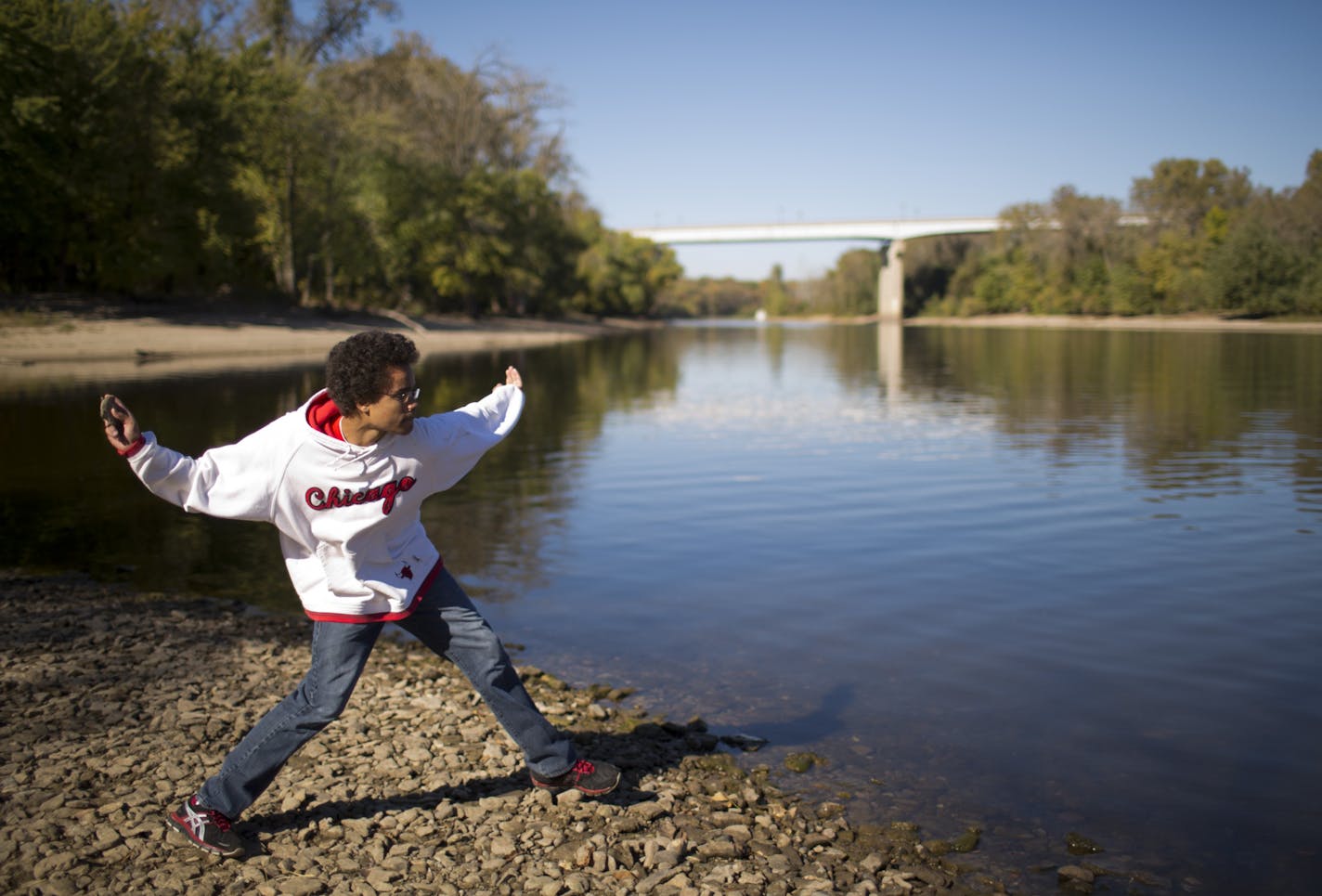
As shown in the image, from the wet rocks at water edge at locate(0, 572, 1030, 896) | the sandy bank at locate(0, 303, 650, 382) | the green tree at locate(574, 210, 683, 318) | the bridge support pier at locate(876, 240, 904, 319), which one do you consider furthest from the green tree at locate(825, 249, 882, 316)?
the wet rocks at water edge at locate(0, 572, 1030, 896)

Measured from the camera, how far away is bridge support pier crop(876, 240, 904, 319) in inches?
4993

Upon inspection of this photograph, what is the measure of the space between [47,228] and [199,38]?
1607 cm

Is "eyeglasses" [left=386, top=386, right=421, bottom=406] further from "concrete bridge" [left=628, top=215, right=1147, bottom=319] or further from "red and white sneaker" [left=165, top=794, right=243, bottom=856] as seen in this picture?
"concrete bridge" [left=628, top=215, right=1147, bottom=319]

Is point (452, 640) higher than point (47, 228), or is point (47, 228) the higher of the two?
point (47, 228)

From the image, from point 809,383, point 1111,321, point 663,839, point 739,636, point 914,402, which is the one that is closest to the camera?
point 663,839

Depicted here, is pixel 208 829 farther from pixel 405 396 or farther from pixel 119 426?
pixel 405 396

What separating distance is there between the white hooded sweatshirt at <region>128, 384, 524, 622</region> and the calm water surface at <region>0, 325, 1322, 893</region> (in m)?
2.52

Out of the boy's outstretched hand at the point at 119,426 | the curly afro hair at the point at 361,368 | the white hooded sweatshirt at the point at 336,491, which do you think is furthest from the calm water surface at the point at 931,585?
the boy's outstretched hand at the point at 119,426

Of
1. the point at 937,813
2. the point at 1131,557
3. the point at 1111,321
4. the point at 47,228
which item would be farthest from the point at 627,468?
the point at 1111,321

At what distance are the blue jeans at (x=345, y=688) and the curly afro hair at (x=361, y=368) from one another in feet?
3.08

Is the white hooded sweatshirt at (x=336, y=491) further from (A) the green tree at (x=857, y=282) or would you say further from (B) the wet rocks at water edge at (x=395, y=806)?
(A) the green tree at (x=857, y=282)

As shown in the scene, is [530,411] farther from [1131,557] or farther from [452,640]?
[452,640]

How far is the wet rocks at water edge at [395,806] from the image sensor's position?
4.15 meters

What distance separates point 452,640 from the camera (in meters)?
4.50
